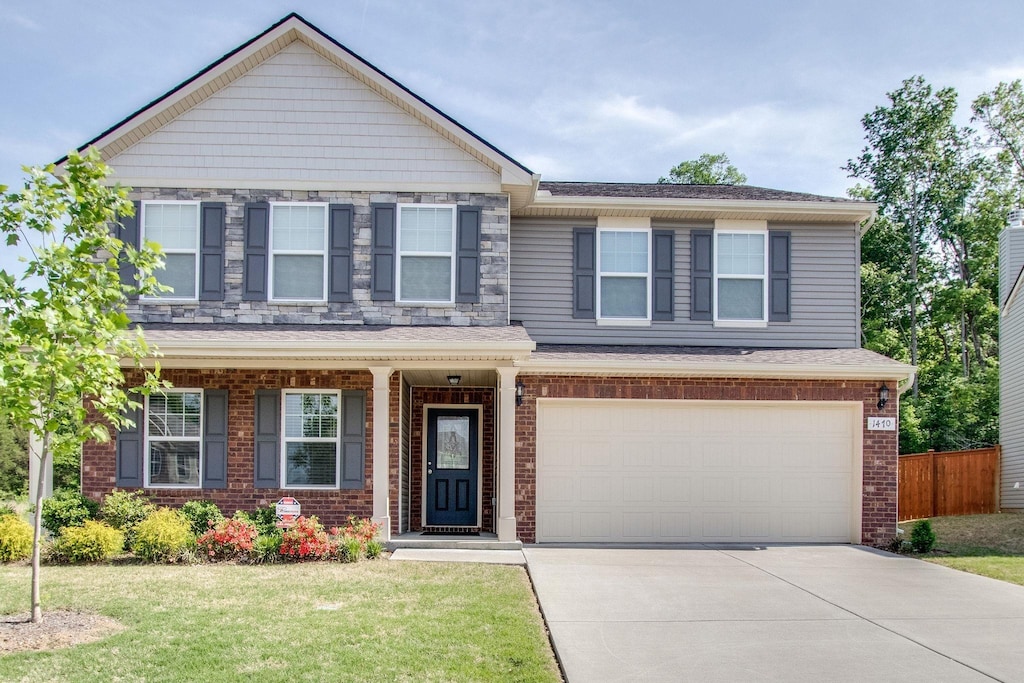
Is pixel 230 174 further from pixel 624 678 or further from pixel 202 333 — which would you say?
pixel 624 678

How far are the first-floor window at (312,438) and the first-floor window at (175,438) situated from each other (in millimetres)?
1249

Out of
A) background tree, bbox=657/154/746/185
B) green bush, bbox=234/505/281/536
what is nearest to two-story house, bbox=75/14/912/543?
green bush, bbox=234/505/281/536

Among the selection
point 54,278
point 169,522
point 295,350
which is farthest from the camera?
point 295,350

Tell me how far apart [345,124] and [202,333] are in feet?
12.0

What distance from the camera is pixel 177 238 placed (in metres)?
13.4

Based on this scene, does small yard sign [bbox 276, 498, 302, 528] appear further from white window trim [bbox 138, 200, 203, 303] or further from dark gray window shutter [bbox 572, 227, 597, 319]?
dark gray window shutter [bbox 572, 227, 597, 319]

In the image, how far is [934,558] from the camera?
12.7 m

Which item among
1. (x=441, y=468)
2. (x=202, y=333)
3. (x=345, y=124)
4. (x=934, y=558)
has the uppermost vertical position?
(x=345, y=124)

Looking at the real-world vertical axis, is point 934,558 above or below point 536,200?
below

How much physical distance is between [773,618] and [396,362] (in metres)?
6.15

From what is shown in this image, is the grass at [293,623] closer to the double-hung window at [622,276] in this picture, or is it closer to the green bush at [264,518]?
the green bush at [264,518]

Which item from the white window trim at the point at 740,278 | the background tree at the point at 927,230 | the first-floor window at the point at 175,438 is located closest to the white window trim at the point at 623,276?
the white window trim at the point at 740,278

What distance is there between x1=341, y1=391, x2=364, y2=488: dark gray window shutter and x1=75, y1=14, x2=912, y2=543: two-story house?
3cm

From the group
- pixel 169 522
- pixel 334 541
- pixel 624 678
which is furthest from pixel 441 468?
pixel 624 678
